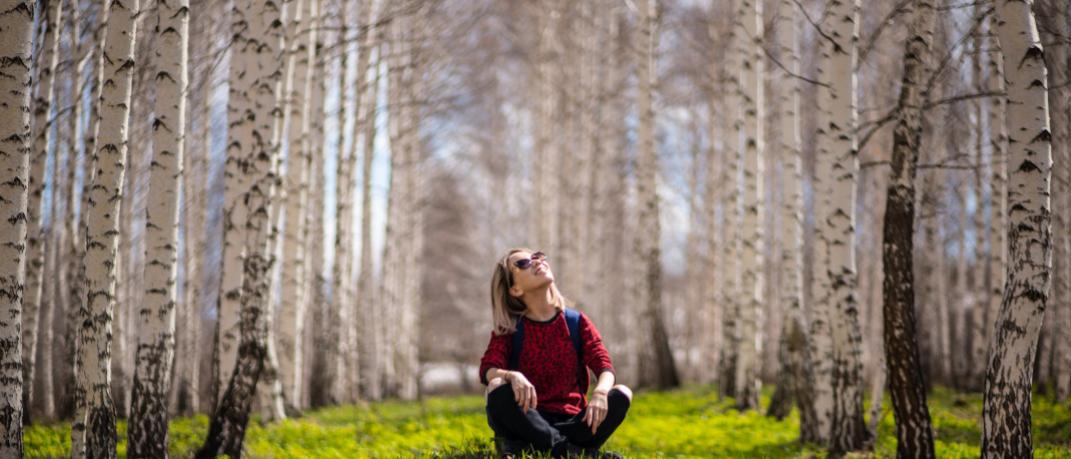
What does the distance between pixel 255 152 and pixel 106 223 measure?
134 centimetres

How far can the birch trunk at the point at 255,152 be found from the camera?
20.8 ft

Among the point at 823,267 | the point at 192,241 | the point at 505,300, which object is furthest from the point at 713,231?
the point at 505,300

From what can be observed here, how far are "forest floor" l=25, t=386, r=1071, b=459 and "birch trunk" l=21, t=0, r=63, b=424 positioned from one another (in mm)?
926

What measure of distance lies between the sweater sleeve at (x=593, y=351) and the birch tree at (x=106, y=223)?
10.2ft

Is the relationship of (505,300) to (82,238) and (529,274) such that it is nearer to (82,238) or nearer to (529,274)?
(529,274)

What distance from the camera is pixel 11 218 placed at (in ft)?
15.4

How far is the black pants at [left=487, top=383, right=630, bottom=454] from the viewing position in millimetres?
4336

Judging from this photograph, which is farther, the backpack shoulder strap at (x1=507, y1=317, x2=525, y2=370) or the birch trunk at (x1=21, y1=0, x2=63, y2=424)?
the birch trunk at (x1=21, y1=0, x2=63, y2=424)

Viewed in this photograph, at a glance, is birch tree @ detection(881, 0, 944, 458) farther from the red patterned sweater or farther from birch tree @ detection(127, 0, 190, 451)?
birch tree @ detection(127, 0, 190, 451)

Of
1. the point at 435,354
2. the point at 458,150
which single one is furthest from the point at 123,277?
the point at 435,354

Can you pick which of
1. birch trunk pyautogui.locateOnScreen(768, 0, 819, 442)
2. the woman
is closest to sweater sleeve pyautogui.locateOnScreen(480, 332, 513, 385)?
the woman

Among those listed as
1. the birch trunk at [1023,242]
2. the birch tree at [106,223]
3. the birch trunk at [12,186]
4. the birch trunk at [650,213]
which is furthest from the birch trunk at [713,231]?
the birch trunk at [12,186]

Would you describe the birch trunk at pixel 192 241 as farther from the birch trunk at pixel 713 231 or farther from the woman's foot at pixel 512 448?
the woman's foot at pixel 512 448

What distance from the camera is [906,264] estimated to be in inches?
244
